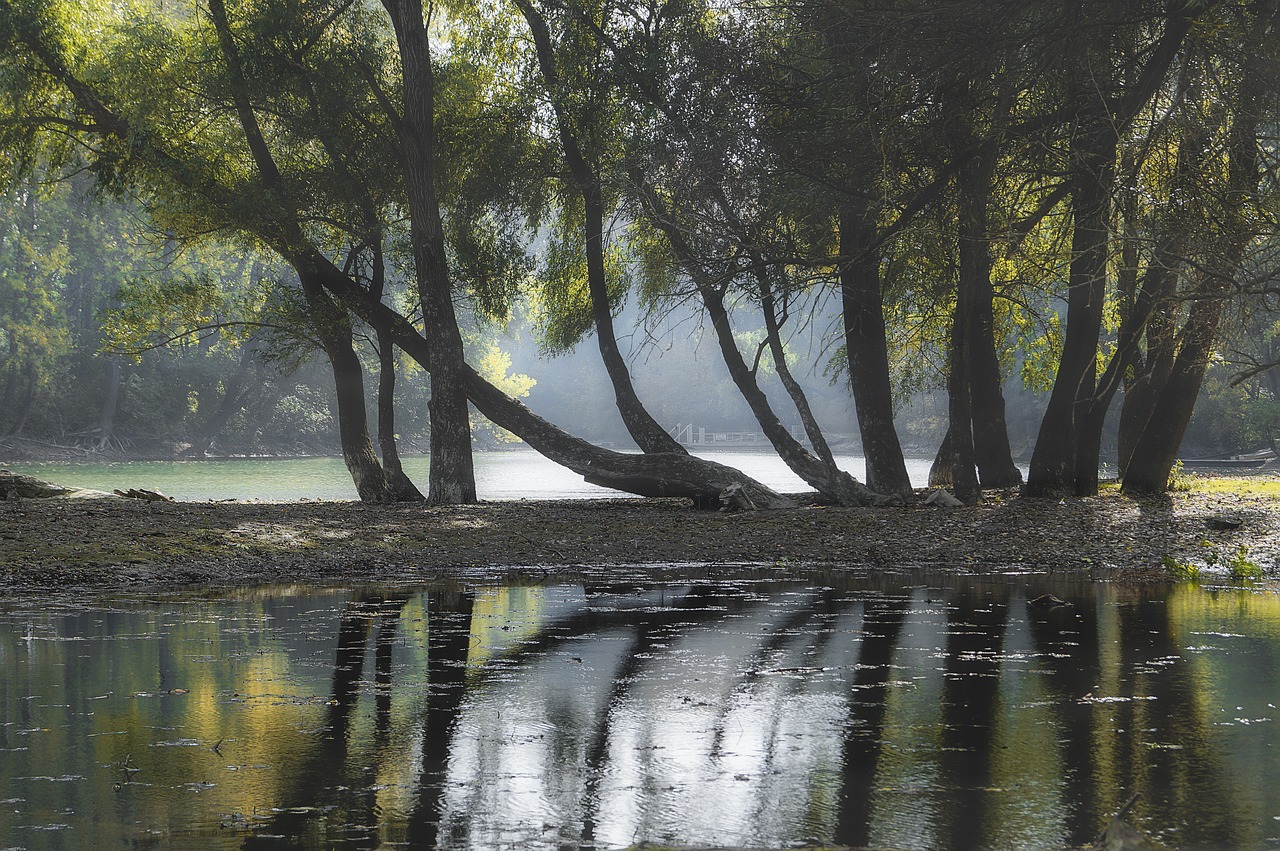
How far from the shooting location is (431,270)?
22.1m

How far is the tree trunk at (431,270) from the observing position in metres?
21.5

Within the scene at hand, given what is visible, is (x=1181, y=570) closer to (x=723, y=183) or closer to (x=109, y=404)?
(x=723, y=183)

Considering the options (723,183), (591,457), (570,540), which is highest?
(723,183)

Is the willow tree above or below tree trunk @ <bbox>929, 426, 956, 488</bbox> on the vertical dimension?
above

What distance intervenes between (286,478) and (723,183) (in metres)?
28.9

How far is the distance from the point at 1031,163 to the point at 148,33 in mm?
16365

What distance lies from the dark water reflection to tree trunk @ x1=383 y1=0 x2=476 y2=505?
10.8 meters

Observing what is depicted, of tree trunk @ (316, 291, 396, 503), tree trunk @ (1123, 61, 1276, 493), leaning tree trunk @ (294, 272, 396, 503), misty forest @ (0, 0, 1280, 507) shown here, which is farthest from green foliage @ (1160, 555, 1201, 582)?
tree trunk @ (316, 291, 396, 503)

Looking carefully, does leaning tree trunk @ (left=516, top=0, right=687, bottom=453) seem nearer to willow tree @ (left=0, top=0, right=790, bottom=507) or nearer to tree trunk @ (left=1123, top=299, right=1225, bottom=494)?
A: willow tree @ (left=0, top=0, right=790, bottom=507)

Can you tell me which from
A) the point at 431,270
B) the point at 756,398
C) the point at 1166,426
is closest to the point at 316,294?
the point at 431,270

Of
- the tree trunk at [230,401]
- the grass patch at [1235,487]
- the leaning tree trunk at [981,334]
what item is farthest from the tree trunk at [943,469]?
the tree trunk at [230,401]

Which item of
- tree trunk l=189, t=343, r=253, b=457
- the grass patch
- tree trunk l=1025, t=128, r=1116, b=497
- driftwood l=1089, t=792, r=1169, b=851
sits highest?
tree trunk l=189, t=343, r=253, b=457

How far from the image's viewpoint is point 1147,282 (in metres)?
21.0

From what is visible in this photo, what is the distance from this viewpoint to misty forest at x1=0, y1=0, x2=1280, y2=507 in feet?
50.1
